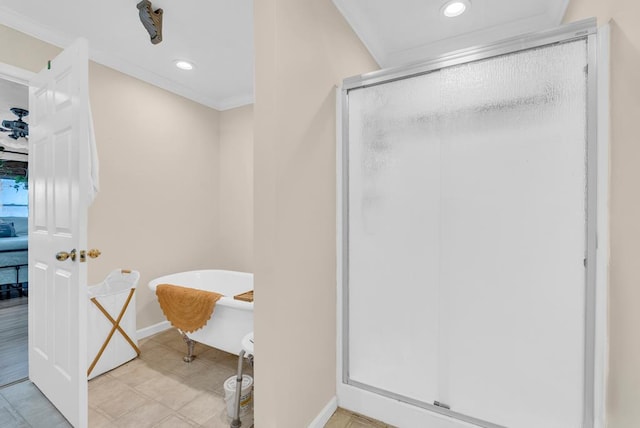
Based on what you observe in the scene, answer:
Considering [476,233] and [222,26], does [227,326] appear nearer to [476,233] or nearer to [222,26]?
[476,233]

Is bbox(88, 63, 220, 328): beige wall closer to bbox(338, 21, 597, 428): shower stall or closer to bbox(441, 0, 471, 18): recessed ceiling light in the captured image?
bbox(338, 21, 597, 428): shower stall

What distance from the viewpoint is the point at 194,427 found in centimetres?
164

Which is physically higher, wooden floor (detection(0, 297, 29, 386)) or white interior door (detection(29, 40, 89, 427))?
white interior door (detection(29, 40, 89, 427))

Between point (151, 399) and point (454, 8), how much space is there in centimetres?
329

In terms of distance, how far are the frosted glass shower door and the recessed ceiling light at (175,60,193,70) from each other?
1.77m

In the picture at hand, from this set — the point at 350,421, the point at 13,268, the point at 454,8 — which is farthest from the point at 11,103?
the point at 350,421

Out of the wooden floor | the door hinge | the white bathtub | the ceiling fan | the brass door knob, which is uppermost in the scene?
the ceiling fan

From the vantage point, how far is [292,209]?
56.8 inches

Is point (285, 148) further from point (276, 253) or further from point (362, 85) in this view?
point (362, 85)

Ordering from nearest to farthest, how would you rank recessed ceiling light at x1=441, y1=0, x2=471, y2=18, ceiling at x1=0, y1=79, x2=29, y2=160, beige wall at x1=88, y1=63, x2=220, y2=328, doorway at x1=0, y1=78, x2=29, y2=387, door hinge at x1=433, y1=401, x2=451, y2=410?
door hinge at x1=433, y1=401, x2=451, y2=410 → recessed ceiling light at x1=441, y1=0, x2=471, y2=18 → doorway at x1=0, y1=78, x2=29, y2=387 → beige wall at x1=88, y1=63, x2=220, y2=328 → ceiling at x1=0, y1=79, x2=29, y2=160

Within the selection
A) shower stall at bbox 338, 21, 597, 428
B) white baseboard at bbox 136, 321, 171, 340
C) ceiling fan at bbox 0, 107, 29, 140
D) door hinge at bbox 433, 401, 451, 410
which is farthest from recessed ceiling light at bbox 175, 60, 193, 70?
door hinge at bbox 433, 401, 451, 410

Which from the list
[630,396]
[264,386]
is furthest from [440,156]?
[264,386]

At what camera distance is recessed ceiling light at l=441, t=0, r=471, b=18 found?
1.89 m

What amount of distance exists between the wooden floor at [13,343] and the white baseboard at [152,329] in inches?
30.3
